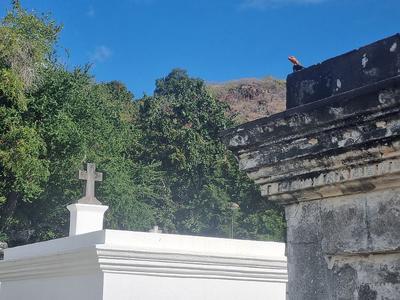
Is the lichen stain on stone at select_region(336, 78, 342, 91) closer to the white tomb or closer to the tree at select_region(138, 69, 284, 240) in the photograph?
the white tomb

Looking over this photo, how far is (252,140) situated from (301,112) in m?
0.29

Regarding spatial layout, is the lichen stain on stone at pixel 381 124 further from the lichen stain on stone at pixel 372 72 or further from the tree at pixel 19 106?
the tree at pixel 19 106

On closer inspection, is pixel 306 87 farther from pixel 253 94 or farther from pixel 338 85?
pixel 253 94

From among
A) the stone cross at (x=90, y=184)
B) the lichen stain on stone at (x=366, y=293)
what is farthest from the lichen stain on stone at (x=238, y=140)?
the stone cross at (x=90, y=184)

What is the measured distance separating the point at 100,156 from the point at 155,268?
610 inches

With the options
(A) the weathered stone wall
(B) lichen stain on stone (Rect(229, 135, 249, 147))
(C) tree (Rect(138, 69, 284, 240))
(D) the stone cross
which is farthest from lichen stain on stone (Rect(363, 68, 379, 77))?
(C) tree (Rect(138, 69, 284, 240))

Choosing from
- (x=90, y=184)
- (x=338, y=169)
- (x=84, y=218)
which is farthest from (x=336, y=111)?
(x=90, y=184)

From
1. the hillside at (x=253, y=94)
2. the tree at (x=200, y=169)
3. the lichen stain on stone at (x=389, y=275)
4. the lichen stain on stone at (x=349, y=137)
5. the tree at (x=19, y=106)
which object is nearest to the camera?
the lichen stain on stone at (x=389, y=275)

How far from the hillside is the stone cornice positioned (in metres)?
60.3

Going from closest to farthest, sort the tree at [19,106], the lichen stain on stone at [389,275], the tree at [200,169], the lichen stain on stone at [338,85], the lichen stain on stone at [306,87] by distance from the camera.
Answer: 1. the lichen stain on stone at [389,275]
2. the lichen stain on stone at [338,85]
3. the lichen stain on stone at [306,87]
4. the tree at [19,106]
5. the tree at [200,169]

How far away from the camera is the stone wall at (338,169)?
88.4 inches

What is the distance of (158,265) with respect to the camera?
820 cm

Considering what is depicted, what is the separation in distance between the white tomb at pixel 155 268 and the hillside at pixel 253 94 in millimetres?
60181

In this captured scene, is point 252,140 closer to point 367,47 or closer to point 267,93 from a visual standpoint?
point 367,47
